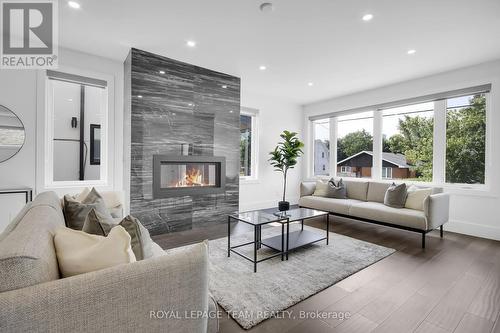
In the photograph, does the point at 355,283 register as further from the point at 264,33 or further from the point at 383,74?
the point at 383,74

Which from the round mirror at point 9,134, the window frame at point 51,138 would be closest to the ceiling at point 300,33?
the window frame at point 51,138

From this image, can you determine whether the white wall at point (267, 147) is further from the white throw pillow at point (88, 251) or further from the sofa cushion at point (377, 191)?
the white throw pillow at point (88, 251)

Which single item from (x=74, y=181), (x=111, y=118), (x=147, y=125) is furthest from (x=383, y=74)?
(x=74, y=181)

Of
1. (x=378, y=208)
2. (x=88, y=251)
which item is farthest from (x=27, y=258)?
(x=378, y=208)

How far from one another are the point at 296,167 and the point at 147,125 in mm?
3956

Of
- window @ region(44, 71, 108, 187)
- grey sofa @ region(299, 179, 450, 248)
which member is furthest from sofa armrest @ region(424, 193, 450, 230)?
window @ region(44, 71, 108, 187)

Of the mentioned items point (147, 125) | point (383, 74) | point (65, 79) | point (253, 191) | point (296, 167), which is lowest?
point (253, 191)

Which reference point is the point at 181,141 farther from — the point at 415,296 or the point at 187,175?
the point at 415,296

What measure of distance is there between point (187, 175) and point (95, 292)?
3.44 m

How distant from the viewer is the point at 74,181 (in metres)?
3.66

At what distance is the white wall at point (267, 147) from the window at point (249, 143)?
12 centimetres

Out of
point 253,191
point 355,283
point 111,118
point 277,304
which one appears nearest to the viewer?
point 277,304

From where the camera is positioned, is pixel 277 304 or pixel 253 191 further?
pixel 253 191

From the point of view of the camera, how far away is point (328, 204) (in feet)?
14.7
